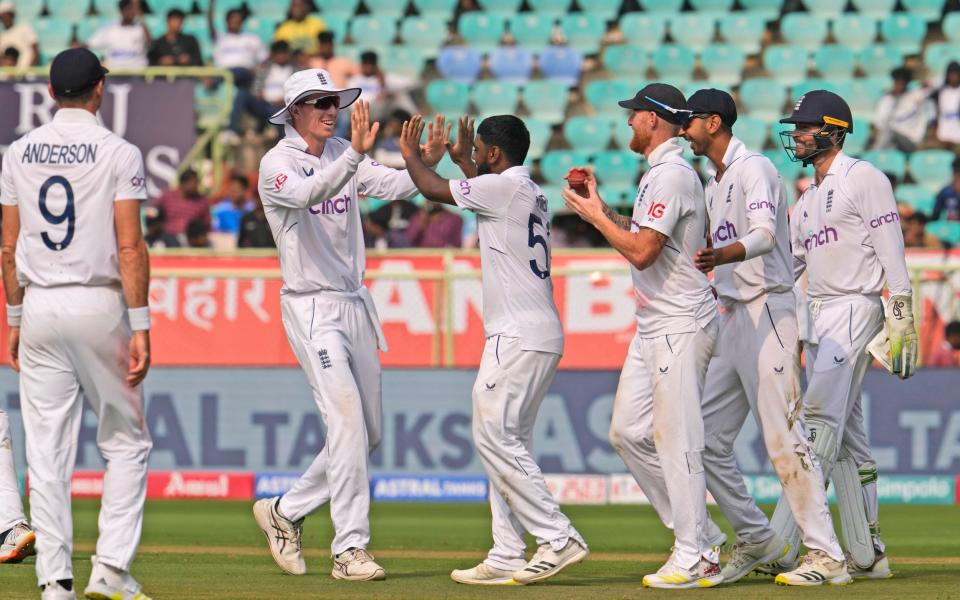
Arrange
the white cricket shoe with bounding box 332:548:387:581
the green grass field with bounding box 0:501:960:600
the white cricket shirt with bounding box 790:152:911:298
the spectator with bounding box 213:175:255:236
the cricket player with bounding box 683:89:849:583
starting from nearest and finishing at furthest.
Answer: the green grass field with bounding box 0:501:960:600 < the cricket player with bounding box 683:89:849:583 < the white cricket shoe with bounding box 332:548:387:581 < the white cricket shirt with bounding box 790:152:911:298 < the spectator with bounding box 213:175:255:236

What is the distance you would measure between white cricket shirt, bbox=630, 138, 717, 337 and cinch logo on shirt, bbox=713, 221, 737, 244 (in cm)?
26

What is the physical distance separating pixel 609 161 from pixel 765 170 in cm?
1243

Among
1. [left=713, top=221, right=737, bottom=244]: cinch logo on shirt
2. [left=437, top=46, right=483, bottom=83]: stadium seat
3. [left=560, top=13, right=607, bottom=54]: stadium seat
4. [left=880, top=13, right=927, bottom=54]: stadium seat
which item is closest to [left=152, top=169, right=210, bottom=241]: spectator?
[left=437, top=46, right=483, bottom=83]: stadium seat

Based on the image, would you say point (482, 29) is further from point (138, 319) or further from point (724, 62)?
point (138, 319)

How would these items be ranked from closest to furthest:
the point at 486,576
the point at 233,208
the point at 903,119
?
the point at 486,576 → the point at 233,208 → the point at 903,119

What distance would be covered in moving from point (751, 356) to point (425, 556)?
112 inches

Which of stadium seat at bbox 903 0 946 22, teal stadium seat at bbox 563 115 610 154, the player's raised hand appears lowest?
the player's raised hand

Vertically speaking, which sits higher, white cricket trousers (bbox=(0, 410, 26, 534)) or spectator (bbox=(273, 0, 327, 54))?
spectator (bbox=(273, 0, 327, 54))

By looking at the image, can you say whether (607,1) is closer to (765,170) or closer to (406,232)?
(406,232)

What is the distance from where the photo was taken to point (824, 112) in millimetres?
8727

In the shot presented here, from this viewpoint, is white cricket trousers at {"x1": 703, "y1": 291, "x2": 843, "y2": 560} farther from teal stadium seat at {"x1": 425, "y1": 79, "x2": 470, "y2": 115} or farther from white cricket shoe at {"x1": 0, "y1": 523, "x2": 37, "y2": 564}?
teal stadium seat at {"x1": 425, "y1": 79, "x2": 470, "y2": 115}

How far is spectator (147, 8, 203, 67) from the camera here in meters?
20.9

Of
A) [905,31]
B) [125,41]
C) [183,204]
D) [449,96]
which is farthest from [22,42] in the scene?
[905,31]

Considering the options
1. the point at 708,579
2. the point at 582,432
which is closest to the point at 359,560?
the point at 708,579
